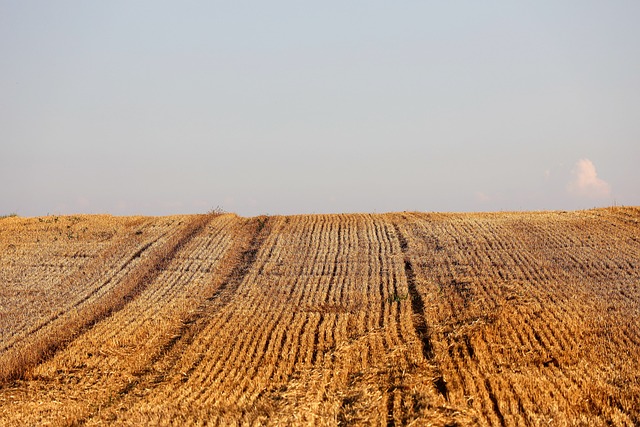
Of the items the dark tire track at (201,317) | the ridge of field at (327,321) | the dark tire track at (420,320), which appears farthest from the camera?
the dark tire track at (201,317)

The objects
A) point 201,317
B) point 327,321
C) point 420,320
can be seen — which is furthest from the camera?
point 201,317

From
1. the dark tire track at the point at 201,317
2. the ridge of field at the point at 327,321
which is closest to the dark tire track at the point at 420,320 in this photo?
the ridge of field at the point at 327,321

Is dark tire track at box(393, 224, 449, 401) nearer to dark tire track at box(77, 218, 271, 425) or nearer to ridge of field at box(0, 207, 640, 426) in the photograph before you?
ridge of field at box(0, 207, 640, 426)

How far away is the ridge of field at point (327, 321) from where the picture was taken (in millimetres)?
13812

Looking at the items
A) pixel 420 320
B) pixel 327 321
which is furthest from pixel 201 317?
pixel 420 320

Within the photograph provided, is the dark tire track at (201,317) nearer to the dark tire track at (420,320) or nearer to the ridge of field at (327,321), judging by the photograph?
the ridge of field at (327,321)

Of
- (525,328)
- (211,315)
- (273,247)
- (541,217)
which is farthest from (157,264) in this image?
(541,217)

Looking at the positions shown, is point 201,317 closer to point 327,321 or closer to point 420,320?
point 327,321

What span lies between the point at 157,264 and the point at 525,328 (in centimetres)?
1573

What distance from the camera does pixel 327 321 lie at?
20.3 meters

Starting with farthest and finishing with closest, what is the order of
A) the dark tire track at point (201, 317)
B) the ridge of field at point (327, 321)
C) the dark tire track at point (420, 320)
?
the dark tire track at point (201, 317)
the dark tire track at point (420, 320)
the ridge of field at point (327, 321)

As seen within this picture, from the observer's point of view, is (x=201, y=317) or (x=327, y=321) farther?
(x=201, y=317)

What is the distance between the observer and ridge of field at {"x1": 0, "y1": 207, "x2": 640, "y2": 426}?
13812mm

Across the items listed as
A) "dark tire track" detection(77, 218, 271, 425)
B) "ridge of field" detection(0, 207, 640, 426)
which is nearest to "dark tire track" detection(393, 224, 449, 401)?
"ridge of field" detection(0, 207, 640, 426)
